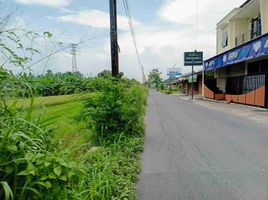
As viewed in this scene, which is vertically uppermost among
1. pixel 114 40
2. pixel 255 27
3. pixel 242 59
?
pixel 255 27

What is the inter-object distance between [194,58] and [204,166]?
3702 centimetres

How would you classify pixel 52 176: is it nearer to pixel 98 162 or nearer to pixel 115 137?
pixel 98 162

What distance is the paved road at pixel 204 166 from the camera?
4645 millimetres

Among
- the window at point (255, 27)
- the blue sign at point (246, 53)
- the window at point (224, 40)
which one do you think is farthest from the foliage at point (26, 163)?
the window at point (224, 40)

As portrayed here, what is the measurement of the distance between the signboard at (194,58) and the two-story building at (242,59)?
4.57 metres

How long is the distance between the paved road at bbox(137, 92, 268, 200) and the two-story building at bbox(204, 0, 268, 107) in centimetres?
1025

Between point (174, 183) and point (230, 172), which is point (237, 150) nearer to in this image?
point (230, 172)

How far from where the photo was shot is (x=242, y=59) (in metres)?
20.7

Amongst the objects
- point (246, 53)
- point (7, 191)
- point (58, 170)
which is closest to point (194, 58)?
point (246, 53)

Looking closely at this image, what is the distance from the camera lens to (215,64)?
28531mm

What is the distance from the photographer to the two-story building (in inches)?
784

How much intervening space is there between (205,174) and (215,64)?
2437cm

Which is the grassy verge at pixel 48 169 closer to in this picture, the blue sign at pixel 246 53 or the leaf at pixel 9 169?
the leaf at pixel 9 169

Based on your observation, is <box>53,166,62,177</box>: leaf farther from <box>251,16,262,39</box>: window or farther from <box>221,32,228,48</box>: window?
<box>221,32,228,48</box>: window
